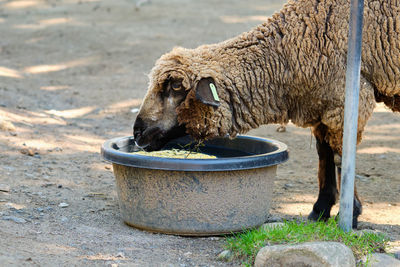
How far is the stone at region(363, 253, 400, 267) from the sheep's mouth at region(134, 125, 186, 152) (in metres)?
1.83

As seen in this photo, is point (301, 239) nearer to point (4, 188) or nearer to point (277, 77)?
point (277, 77)

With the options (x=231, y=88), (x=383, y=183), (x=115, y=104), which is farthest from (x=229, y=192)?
(x=115, y=104)

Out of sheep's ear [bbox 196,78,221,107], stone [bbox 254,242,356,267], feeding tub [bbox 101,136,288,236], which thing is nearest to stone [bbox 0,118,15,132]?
feeding tub [bbox 101,136,288,236]

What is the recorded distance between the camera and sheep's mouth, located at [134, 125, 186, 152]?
15.1 ft

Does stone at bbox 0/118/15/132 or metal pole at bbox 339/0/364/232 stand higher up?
metal pole at bbox 339/0/364/232

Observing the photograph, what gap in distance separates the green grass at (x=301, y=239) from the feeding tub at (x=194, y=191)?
28cm

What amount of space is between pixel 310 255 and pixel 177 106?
67.1 inches

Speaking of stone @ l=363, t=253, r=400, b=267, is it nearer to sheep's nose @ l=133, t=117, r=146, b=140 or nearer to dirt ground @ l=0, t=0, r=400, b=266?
dirt ground @ l=0, t=0, r=400, b=266

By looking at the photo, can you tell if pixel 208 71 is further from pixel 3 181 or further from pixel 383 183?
pixel 383 183

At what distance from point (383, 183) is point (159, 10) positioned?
1005 centimetres

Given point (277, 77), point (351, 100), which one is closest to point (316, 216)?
point (277, 77)

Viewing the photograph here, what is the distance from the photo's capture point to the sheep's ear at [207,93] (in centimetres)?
444

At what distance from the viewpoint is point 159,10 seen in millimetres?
15148

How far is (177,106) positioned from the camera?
4.60 metres
